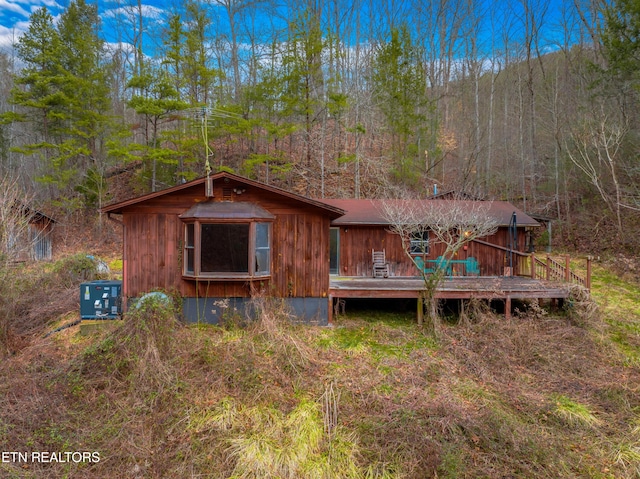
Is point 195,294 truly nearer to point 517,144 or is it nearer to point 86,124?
point 86,124

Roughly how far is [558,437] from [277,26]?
23.6m

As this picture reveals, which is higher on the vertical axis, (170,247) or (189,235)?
(189,235)

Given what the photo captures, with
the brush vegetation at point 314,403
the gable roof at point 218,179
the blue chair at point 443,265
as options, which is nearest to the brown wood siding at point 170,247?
the gable roof at point 218,179

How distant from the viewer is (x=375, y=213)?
41.1 feet

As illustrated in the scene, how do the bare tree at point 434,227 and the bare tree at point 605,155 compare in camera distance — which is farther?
the bare tree at point 605,155

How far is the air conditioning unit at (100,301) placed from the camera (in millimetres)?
8164

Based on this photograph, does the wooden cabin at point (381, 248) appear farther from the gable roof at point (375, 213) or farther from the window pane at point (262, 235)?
the window pane at point (262, 235)

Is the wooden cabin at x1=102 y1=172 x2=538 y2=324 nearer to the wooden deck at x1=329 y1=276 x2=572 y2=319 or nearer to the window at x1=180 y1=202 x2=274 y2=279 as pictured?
the window at x1=180 y1=202 x2=274 y2=279

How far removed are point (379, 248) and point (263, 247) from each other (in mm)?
5152

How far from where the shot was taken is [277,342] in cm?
653

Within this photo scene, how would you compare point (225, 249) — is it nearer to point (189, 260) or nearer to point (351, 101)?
point (189, 260)

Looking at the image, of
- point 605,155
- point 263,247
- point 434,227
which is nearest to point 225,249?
point 263,247

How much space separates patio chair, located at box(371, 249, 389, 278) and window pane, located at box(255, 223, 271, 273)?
471cm

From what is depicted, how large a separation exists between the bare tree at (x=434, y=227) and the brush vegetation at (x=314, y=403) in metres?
→ 1.33
